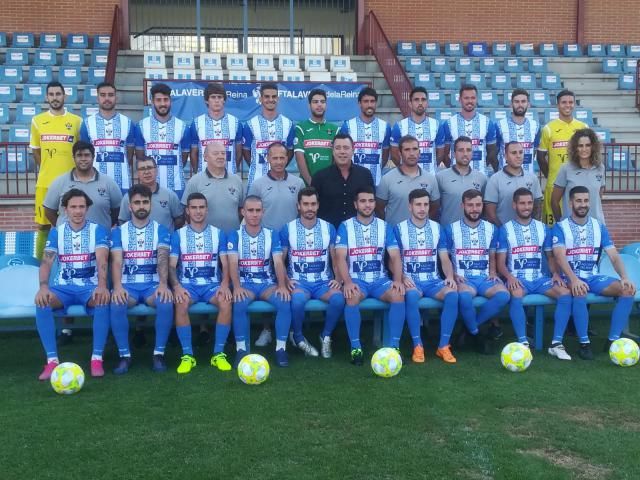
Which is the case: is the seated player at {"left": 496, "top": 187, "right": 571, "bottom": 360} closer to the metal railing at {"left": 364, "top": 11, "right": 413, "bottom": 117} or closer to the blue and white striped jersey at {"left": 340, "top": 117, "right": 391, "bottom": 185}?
Result: the blue and white striped jersey at {"left": 340, "top": 117, "right": 391, "bottom": 185}

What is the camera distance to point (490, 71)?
14008mm

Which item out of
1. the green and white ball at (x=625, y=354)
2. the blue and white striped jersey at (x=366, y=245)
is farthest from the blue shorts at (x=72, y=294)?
the green and white ball at (x=625, y=354)

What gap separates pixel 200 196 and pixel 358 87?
6.13m

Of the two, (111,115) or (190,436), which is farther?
(111,115)

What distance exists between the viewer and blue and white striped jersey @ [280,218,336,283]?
5.84 meters

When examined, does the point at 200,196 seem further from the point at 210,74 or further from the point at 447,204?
the point at 210,74

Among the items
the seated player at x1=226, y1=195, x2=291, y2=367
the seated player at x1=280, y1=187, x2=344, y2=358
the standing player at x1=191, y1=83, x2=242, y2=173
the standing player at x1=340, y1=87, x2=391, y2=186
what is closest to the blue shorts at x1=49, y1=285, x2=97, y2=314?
the seated player at x1=226, y1=195, x2=291, y2=367

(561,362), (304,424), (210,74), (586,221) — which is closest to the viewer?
(304,424)

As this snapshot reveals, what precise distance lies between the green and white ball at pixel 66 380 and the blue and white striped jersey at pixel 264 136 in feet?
8.14

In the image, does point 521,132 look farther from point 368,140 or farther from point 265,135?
point 265,135

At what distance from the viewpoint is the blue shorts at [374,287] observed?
570 cm

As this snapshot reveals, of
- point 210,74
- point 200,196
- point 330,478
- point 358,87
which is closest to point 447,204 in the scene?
point 200,196

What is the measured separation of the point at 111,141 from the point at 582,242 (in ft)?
13.3

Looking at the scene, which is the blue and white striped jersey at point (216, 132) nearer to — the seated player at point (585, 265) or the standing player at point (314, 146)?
the standing player at point (314, 146)
